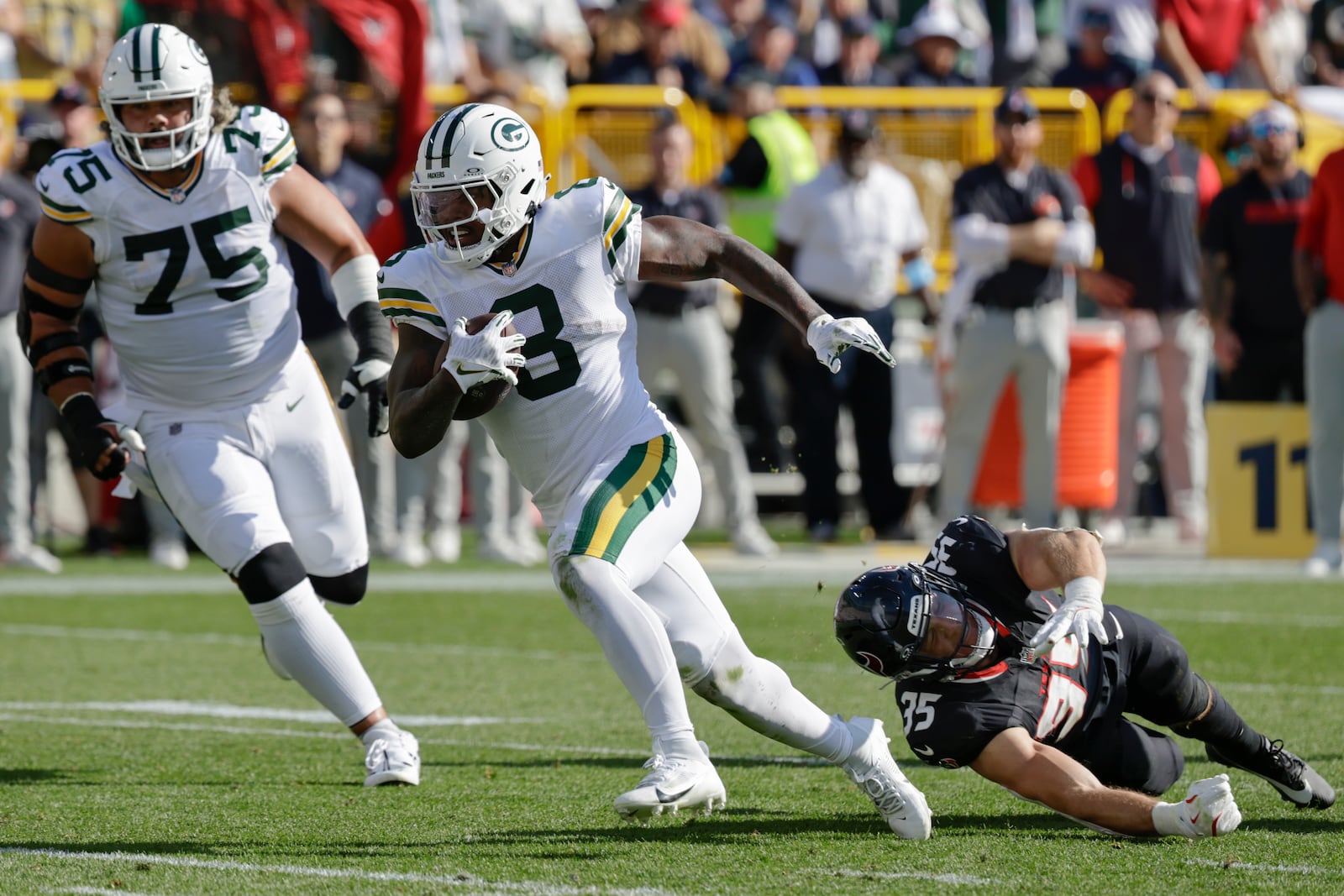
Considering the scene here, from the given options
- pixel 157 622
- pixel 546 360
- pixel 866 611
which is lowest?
pixel 157 622

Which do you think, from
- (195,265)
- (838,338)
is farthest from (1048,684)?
(195,265)

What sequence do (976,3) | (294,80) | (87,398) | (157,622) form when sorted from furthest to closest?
(976,3), (294,80), (157,622), (87,398)

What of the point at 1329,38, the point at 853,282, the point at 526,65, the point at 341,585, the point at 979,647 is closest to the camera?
the point at 979,647

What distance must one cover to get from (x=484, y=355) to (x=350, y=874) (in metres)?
1.10

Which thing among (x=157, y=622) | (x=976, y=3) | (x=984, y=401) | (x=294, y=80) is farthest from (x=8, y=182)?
(x=976, y=3)

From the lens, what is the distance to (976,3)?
14320mm

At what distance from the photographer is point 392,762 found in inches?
208

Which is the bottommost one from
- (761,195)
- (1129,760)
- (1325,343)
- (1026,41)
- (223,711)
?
(223,711)

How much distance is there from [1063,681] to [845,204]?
6583 mm

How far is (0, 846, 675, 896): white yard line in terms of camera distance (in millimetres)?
3941

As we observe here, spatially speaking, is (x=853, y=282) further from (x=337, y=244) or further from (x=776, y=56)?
(x=337, y=244)

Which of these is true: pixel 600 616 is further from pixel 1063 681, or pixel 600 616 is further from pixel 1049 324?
pixel 1049 324

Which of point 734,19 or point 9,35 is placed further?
point 734,19

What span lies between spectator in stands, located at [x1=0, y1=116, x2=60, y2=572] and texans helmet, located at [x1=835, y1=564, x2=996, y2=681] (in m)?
6.95
